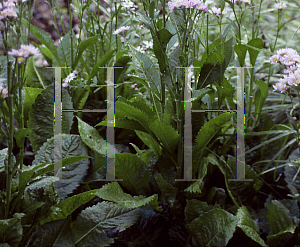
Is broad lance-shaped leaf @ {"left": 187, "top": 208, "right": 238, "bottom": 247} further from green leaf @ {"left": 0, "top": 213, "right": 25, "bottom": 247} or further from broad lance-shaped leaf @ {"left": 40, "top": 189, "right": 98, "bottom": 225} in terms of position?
green leaf @ {"left": 0, "top": 213, "right": 25, "bottom": 247}

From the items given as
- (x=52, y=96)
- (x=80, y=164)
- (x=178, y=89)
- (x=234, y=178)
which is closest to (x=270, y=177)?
(x=234, y=178)

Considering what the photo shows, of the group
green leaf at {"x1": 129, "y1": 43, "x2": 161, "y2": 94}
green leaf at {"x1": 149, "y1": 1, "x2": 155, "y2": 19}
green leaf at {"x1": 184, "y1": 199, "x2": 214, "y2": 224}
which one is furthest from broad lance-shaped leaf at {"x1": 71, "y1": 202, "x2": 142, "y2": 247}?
green leaf at {"x1": 149, "y1": 1, "x2": 155, "y2": 19}

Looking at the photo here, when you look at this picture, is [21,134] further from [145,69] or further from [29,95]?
[29,95]

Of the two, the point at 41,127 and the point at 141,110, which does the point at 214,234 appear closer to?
the point at 141,110

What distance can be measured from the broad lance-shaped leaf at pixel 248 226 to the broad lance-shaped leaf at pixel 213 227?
0.04 meters

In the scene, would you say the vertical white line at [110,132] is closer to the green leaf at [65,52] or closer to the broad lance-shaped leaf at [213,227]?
the green leaf at [65,52]

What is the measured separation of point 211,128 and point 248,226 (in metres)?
0.28

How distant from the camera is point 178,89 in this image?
815 millimetres

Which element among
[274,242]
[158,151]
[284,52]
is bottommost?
[274,242]

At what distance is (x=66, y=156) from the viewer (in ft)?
3.02

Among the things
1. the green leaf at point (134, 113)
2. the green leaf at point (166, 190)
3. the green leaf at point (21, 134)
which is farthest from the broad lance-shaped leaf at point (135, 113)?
the green leaf at point (21, 134)

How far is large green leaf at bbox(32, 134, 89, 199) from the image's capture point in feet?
2.87

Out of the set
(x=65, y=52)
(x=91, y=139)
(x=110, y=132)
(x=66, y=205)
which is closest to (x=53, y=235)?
(x=66, y=205)

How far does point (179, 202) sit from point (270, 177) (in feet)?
1.42
